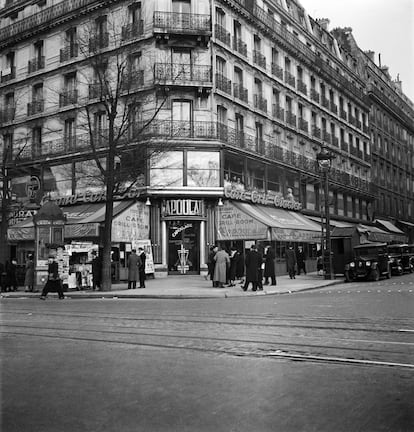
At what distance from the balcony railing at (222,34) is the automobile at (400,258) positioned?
45.4ft

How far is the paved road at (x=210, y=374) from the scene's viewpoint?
12.9 ft

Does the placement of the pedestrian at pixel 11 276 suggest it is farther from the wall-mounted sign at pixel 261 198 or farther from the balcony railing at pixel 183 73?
the balcony railing at pixel 183 73

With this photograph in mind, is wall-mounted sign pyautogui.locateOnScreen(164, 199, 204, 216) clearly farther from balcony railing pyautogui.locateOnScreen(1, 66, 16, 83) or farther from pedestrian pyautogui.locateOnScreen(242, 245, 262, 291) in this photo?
balcony railing pyautogui.locateOnScreen(1, 66, 16, 83)

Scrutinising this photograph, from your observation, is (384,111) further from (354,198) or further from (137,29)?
(137,29)

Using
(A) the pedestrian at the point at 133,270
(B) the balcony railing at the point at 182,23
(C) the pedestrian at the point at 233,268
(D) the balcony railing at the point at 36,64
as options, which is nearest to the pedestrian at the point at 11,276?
(A) the pedestrian at the point at 133,270

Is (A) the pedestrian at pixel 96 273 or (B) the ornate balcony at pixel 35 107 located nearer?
(A) the pedestrian at pixel 96 273

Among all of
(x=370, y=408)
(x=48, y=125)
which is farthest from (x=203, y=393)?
(x=48, y=125)

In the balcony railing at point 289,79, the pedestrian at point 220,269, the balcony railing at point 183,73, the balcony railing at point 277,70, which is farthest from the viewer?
the balcony railing at point 289,79

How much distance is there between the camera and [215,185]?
85.7ft

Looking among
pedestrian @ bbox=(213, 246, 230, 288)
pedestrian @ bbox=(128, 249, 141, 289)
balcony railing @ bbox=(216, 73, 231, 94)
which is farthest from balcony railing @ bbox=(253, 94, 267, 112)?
pedestrian @ bbox=(128, 249, 141, 289)

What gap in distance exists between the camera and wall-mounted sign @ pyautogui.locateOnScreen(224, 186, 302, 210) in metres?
26.9

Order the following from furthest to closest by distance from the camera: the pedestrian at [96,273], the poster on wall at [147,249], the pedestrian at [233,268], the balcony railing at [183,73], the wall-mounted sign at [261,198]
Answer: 1. the wall-mounted sign at [261,198]
2. the balcony railing at [183,73]
3. the poster on wall at [147,249]
4. the pedestrian at [233,268]
5. the pedestrian at [96,273]

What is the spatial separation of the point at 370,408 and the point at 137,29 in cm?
2551

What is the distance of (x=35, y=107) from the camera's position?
31.2 m
